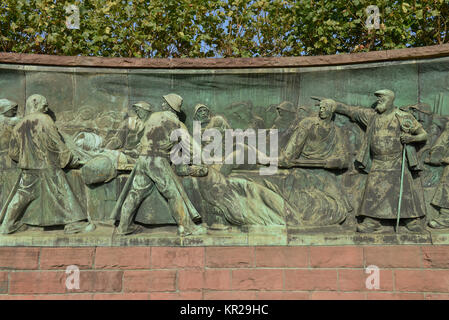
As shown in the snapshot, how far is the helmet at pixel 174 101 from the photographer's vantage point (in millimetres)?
7359

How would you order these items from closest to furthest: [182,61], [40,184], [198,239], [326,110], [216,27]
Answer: [198,239] → [40,184] → [326,110] → [182,61] → [216,27]

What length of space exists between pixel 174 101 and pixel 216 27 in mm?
2705

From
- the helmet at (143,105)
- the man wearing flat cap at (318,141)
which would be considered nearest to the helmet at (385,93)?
the man wearing flat cap at (318,141)

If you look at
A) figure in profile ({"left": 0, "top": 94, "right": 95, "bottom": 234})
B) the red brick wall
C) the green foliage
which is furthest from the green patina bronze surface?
the green foliage

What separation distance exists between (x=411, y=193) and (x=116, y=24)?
18.8 feet

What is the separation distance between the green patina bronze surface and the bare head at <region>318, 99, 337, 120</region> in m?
0.02

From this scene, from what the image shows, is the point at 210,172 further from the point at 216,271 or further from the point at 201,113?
the point at 216,271

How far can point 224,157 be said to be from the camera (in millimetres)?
7398

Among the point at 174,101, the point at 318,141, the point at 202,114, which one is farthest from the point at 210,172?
the point at 318,141

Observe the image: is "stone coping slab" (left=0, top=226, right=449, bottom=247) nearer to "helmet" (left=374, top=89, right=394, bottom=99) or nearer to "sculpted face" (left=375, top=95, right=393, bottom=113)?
"sculpted face" (left=375, top=95, right=393, bottom=113)

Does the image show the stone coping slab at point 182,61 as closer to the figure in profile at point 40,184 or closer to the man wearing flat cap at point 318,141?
the man wearing flat cap at point 318,141

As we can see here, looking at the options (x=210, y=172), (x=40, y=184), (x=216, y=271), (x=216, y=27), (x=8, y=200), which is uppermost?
(x=216, y=27)

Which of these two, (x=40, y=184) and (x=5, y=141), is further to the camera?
(x=5, y=141)

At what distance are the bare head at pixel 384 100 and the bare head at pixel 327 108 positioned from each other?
611 millimetres
